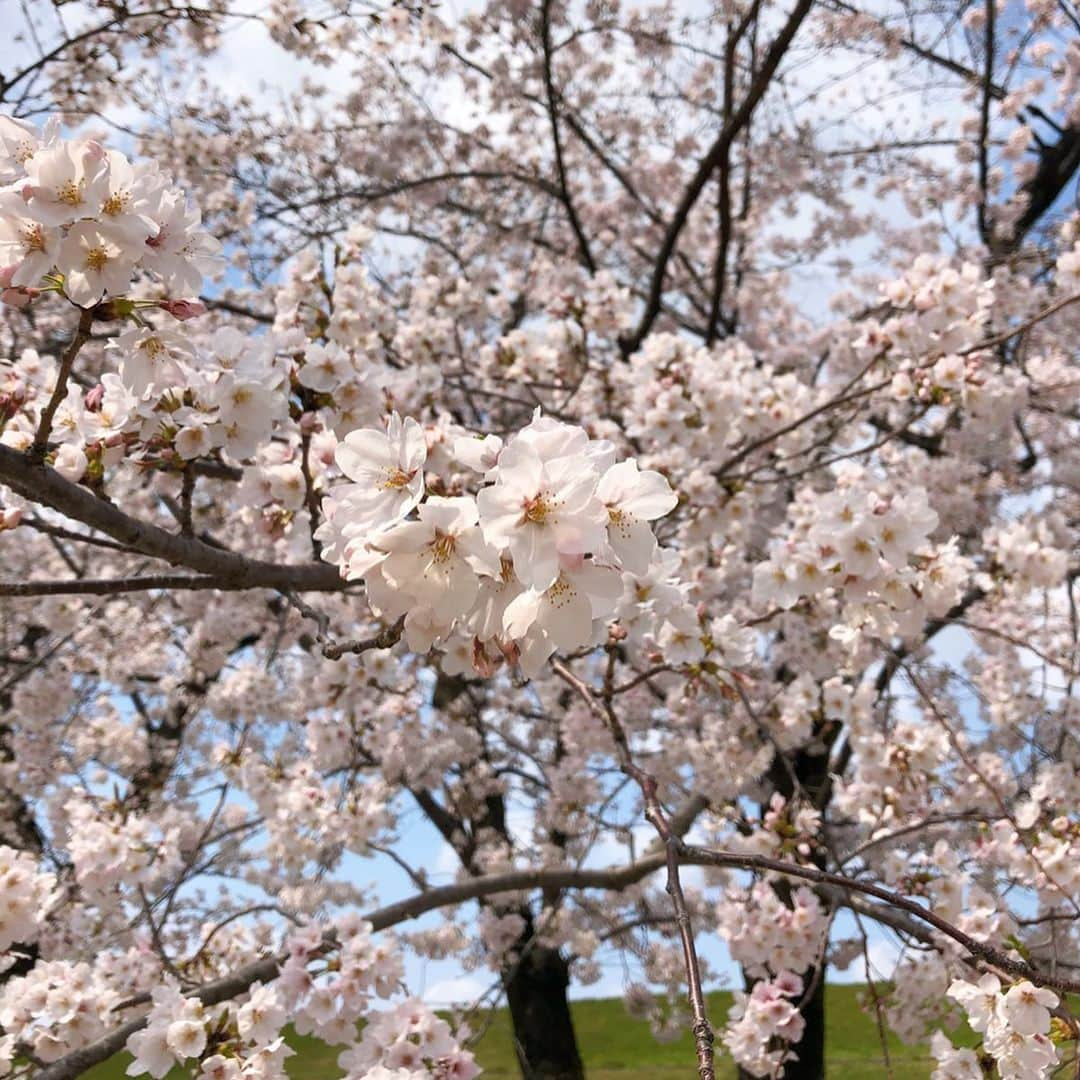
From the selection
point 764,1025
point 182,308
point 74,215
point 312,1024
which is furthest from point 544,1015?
point 74,215

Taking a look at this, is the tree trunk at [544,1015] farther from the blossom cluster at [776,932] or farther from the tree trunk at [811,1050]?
the blossom cluster at [776,932]

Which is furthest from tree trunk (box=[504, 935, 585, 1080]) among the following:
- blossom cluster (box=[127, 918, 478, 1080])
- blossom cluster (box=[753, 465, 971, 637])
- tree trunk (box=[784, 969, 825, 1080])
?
blossom cluster (box=[753, 465, 971, 637])

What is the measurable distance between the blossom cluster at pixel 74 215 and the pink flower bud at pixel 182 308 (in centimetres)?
8

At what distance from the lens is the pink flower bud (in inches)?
60.6

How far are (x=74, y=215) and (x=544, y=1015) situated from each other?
6.77 metres

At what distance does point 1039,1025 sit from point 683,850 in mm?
777

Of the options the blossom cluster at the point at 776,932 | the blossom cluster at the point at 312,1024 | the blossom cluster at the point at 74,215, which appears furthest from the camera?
the blossom cluster at the point at 776,932

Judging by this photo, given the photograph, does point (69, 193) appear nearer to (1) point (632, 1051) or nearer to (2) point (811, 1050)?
(2) point (811, 1050)

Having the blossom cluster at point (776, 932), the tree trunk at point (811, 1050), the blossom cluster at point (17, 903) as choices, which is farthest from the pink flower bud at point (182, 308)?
the tree trunk at point (811, 1050)

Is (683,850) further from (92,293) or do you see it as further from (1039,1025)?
(92,293)

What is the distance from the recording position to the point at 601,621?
143 cm

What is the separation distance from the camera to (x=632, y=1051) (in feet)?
25.6

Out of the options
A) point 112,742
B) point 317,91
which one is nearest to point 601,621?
point 112,742

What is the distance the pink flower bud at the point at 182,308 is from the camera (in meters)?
1.54
